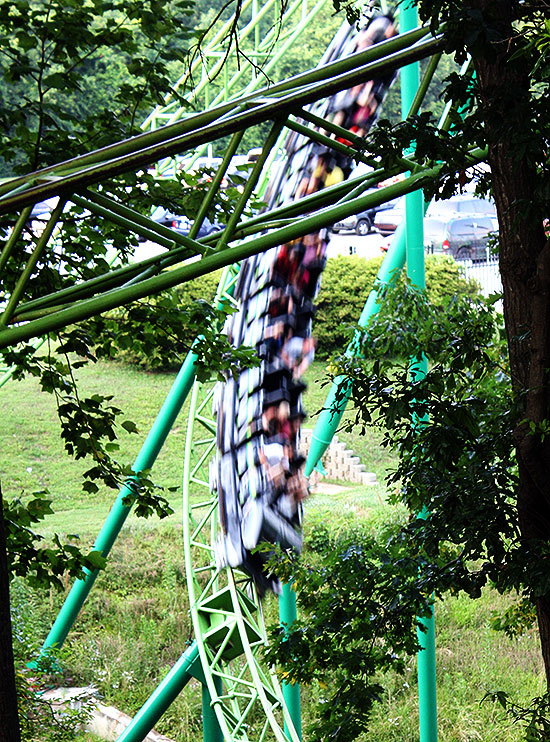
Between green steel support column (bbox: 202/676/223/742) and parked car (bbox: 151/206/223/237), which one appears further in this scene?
parked car (bbox: 151/206/223/237)

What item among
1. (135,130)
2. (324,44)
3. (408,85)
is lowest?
(135,130)

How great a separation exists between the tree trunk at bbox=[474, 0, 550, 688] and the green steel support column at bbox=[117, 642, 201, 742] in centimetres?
443

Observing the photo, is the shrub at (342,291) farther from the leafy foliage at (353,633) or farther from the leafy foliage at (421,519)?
the leafy foliage at (353,633)

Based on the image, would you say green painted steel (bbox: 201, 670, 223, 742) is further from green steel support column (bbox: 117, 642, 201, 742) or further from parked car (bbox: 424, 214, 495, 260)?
parked car (bbox: 424, 214, 495, 260)

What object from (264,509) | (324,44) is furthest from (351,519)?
(324,44)

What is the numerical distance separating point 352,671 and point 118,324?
2136 mm

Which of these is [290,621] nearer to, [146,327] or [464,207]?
[146,327]

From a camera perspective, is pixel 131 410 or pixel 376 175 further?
pixel 131 410

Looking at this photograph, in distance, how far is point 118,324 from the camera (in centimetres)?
493

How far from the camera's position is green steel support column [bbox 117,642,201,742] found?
23.8 ft

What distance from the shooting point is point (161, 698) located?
7.33 m

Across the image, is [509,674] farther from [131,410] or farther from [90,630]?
[131,410]

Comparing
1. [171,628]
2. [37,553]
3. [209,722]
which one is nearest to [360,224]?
[171,628]

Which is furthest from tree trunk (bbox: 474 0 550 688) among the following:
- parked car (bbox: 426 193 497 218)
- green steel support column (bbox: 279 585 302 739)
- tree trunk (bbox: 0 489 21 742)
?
parked car (bbox: 426 193 497 218)
